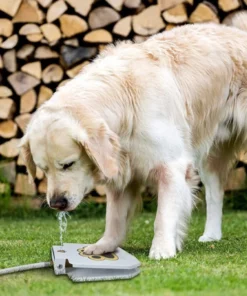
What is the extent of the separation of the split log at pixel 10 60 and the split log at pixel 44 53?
0.19m

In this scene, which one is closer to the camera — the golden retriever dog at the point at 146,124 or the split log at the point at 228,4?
the golden retriever dog at the point at 146,124

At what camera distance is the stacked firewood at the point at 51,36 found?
7312mm

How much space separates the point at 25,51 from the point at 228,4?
1805 mm

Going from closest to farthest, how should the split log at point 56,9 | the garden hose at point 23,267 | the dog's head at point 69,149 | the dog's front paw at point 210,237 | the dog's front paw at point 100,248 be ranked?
the garden hose at point 23,267, the dog's head at point 69,149, the dog's front paw at point 100,248, the dog's front paw at point 210,237, the split log at point 56,9

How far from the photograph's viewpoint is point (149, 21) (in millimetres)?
7348

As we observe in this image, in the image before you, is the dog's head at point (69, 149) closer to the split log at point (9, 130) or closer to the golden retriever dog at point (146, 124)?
the golden retriever dog at point (146, 124)

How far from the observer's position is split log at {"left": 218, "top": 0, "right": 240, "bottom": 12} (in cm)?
732

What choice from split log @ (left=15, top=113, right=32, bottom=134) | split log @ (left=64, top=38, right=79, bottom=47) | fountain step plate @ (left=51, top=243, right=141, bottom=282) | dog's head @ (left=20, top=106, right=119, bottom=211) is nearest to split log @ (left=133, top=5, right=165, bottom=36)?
split log @ (left=64, top=38, right=79, bottom=47)

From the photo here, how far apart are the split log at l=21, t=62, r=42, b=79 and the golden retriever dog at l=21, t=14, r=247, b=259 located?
2.69 m

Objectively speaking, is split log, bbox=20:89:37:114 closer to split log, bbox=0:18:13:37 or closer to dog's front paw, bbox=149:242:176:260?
split log, bbox=0:18:13:37

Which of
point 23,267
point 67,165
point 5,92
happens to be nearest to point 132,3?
point 5,92

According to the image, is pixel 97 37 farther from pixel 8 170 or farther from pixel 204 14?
pixel 8 170

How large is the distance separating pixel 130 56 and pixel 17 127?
10.1 ft

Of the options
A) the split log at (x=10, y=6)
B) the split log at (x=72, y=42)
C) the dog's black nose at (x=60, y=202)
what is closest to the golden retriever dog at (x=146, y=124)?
the dog's black nose at (x=60, y=202)
